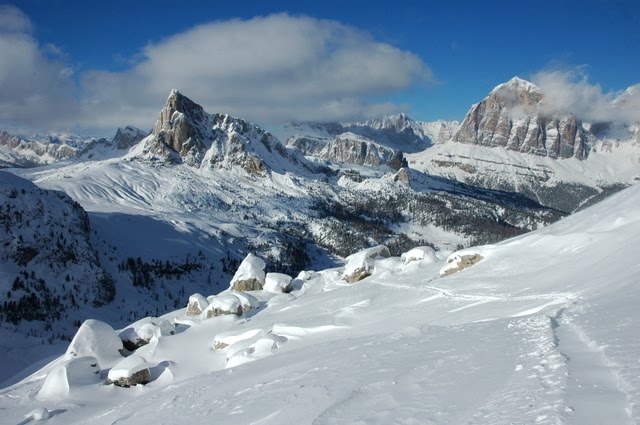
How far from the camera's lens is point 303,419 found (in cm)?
1359

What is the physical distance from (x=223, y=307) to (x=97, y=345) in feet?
35.8

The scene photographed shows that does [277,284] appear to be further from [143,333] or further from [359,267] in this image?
[143,333]

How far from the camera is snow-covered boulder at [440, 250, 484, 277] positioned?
1497 inches

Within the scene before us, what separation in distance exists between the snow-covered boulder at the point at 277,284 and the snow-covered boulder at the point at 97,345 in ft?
54.4

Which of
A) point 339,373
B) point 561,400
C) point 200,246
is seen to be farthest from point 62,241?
point 561,400

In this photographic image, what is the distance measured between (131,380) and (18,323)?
3098 inches

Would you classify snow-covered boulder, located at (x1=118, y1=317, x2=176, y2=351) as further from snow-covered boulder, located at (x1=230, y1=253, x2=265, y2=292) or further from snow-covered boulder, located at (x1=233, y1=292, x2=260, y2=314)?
snow-covered boulder, located at (x1=230, y1=253, x2=265, y2=292)

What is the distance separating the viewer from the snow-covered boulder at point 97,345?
120ft

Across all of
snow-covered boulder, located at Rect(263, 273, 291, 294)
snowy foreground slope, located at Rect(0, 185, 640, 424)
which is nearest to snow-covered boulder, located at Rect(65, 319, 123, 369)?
snowy foreground slope, located at Rect(0, 185, 640, 424)

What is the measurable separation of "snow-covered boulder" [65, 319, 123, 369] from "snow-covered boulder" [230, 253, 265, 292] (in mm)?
15889

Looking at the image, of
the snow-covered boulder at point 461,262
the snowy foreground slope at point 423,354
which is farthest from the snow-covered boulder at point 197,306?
the snow-covered boulder at point 461,262

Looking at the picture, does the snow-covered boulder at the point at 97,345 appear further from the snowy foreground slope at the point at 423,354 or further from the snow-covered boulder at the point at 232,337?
the snow-covered boulder at the point at 232,337

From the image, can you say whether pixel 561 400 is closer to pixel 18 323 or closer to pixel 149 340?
pixel 149 340

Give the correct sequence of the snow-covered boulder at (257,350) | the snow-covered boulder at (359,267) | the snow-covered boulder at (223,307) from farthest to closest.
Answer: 1. the snow-covered boulder at (359,267)
2. the snow-covered boulder at (223,307)
3. the snow-covered boulder at (257,350)
